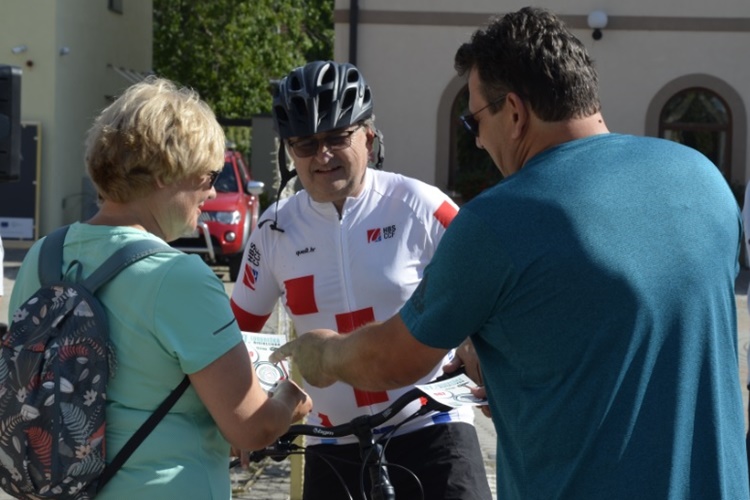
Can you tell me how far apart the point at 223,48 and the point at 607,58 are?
44.6 feet

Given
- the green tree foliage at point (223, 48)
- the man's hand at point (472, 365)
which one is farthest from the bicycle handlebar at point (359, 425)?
the green tree foliage at point (223, 48)

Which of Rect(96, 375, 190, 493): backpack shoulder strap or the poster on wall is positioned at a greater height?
Rect(96, 375, 190, 493): backpack shoulder strap

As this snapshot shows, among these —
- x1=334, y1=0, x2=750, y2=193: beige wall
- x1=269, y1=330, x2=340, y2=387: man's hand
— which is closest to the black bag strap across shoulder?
x1=269, y1=330, x2=340, y2=387: man's hand

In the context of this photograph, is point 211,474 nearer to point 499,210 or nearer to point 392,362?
point 392,362

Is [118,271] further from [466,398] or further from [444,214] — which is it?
[444,214]

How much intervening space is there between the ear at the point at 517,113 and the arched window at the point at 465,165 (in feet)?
62.3

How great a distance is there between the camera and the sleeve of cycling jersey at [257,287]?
12.3 ft

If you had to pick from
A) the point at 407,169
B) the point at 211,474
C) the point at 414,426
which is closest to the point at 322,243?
the point at 414,426

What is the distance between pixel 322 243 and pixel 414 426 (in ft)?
1.99

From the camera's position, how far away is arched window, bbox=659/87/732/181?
856 inches

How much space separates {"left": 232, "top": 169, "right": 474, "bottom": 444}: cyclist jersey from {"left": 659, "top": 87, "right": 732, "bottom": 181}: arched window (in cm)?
1874

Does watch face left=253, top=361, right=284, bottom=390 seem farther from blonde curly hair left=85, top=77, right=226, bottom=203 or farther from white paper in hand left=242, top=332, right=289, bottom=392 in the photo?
blonde curly hair left=85, top=77, right=226, bottom=203

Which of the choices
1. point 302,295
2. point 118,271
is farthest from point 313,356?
point 302,295

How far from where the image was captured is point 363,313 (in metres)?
3.58
